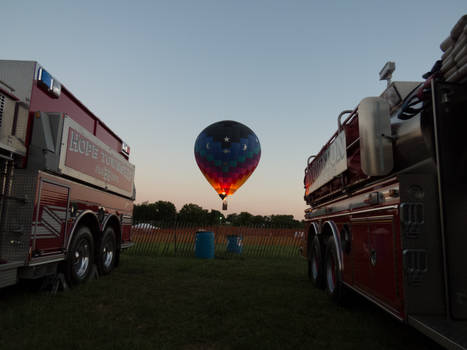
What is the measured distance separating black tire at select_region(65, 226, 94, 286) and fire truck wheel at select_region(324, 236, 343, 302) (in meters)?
4.32

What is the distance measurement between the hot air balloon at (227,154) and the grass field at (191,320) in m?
13.1

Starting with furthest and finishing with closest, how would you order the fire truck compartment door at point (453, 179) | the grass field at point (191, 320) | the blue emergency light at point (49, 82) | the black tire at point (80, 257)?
the black tire at point (80, 257)
the blue emergency light at point (49, 82)
the grass field at point (191, 320)
the fire truck compartment door at point (453, 179)

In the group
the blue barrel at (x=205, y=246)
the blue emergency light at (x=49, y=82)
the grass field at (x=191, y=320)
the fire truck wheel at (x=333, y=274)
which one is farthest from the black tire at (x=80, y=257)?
the blue barrel at (x=205, y=246)

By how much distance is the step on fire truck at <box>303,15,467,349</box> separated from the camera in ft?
8.62

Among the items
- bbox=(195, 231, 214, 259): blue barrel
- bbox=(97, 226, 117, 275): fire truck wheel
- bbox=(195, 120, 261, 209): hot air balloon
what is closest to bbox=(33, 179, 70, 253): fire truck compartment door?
bbox=(97, 226, 117, 275): fire truck wheel

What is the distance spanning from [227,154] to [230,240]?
532 centimetres

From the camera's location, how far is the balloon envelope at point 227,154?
63.1ft

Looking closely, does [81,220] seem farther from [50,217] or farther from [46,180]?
[46,180]

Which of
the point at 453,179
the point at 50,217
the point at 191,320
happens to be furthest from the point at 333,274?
the point at 50,217

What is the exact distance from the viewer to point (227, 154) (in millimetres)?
19094

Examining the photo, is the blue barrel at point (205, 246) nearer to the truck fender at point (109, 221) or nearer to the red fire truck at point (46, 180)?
the truck fender at point (109, 221)

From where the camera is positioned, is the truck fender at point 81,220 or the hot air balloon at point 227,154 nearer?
the truck fender at point 81,220

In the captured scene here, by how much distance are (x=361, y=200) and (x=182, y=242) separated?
1361 cm

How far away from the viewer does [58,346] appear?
3398mm
